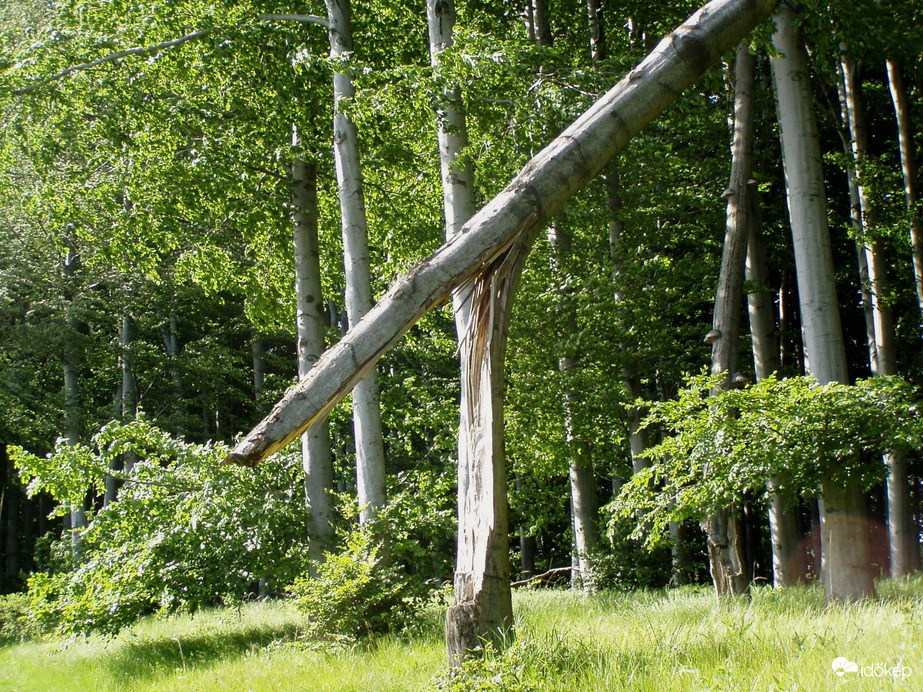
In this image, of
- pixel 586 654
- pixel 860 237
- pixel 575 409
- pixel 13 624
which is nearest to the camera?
pixel 586 654

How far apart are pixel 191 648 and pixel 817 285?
299 inches

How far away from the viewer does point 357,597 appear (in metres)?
6.91

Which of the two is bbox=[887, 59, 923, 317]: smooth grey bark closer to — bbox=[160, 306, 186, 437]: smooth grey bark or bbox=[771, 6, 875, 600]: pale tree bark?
bbox=[771, 6, 875, 600]: pale tree bark

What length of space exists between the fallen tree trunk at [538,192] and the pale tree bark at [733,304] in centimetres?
408

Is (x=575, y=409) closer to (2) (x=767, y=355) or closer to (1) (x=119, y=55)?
(2) (x=767, y=355)

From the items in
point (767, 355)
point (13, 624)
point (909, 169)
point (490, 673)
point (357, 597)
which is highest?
point (909, 169)

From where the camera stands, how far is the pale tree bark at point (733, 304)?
8.08 metres

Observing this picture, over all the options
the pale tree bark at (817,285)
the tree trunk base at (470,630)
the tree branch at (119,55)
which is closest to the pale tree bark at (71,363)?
the tree branch at (119,55)

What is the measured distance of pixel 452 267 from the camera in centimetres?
332

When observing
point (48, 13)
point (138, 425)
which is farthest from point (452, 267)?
point (48, 13)

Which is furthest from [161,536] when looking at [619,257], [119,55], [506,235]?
[619,257]

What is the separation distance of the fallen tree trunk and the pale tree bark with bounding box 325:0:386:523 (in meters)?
5.11

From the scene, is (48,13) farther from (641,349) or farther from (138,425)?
(641,349)

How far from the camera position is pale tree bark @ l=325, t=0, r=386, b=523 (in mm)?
8586
